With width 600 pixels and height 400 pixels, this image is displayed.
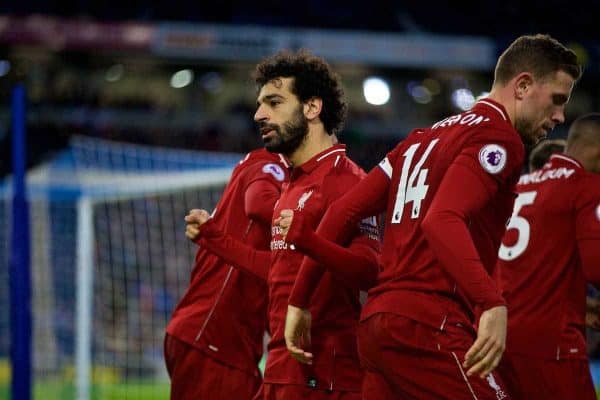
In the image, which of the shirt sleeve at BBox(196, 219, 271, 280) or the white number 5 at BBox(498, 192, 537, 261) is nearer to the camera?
the shirt sleeve at BBox(196, 219, 271, 280)

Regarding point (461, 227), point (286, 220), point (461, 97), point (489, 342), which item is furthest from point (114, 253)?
point (461, 97)

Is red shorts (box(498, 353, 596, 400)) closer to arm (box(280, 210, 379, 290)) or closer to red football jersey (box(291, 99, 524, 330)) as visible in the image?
arm (box(280, 210, 379, 290))

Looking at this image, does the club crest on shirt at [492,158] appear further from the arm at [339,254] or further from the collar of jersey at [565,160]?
the collar of jersey at [565,160]

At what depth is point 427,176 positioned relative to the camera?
3.89 metres

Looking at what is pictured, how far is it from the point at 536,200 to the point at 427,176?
5.24ft

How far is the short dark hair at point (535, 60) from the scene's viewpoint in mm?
4031

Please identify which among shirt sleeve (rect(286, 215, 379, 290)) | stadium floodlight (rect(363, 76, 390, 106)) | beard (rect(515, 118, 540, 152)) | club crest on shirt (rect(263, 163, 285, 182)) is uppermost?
stadium floodlight (rect(363, 76, 390, 106))

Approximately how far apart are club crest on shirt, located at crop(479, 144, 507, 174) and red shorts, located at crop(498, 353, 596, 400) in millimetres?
1674

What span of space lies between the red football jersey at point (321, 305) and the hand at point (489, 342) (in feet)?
3.10

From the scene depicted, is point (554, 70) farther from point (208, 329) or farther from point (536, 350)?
point (208, 329)

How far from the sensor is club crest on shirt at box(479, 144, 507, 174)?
3.69 m

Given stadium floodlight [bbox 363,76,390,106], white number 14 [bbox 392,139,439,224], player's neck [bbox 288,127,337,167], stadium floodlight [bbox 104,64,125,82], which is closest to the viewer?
white number 14 [bbox 392,139,439,224]

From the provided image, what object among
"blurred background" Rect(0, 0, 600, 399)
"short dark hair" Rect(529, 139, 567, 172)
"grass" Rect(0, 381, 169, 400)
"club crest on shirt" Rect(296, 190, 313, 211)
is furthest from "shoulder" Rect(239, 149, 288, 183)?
"blurred background" Rect(0, 0, 600, 399)

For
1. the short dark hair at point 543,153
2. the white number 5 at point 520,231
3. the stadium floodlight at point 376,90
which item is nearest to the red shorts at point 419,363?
the white number 5 at point 520,231
